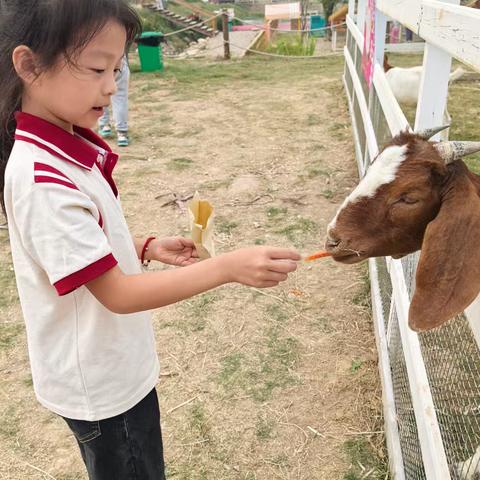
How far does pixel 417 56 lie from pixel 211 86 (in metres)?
3.54

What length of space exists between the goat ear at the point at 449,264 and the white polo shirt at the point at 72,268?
0.70m

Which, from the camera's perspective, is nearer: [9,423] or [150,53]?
[9,423]

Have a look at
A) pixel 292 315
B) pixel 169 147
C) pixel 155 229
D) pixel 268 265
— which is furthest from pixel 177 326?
pixel 169 147

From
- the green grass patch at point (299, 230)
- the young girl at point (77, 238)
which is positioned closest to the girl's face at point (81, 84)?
the young girl at point (77, 238)

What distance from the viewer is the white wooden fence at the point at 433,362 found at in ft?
4.49

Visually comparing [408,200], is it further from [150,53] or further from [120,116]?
[150,53]

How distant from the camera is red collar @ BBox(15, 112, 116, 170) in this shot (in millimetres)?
1096

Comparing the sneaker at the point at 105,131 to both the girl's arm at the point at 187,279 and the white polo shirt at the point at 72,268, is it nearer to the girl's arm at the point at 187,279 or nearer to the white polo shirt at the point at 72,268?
the white polo shirt at the point at 72,268

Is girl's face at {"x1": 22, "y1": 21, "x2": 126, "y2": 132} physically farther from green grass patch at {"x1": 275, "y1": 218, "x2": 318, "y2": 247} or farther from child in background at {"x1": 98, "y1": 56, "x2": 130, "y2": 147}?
child in background at {"x1": 98, "y1": 56, "x2": 130, "y2": 147}

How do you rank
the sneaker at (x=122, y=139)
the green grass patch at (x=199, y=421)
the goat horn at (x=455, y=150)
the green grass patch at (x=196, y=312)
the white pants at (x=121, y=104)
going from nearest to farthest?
the goat horn at (x=455, y=150) < the green grass patch at (x=199, y=421) < the green grass patch at (x=196, y=312) < the white pants at (x=121, y=104) < the sneaker at (x=122, y=139)

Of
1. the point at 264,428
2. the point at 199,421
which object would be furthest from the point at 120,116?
the point at 264,428

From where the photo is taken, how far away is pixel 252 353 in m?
2.74

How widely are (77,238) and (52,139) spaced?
0.78 ft

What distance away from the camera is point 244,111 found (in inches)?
295
